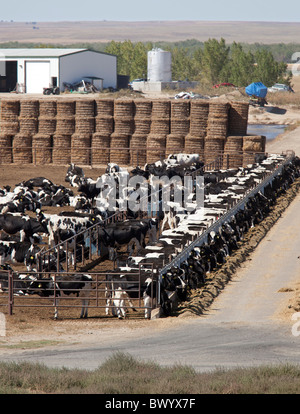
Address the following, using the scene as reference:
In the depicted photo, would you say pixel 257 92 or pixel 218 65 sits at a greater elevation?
pixel 218 65

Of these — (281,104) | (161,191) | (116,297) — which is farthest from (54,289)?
(281,104)

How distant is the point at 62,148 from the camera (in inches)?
1635

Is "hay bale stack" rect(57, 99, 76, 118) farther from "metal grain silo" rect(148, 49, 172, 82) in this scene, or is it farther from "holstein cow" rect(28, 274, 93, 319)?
"metal grain silo" rect(148, 49, 172, 82)

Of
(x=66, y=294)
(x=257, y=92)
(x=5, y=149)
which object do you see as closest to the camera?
(x=66, y=294)

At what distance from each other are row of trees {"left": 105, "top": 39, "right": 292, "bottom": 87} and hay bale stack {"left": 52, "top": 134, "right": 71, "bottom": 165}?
4826 cm

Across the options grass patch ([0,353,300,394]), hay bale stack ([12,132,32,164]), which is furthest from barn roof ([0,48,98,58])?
grass patch ([0,353,300,394])

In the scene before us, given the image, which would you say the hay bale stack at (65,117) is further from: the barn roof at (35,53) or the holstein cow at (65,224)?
the barn roof at (35,53)

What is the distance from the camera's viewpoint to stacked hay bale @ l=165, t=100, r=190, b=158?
4041 centimetres

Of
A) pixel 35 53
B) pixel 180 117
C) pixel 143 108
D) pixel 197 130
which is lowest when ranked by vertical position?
pixel 197 130

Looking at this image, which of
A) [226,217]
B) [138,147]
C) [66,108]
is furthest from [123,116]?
[226,217]

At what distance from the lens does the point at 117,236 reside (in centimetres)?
2236

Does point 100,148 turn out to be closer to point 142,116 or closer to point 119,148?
point 119,148

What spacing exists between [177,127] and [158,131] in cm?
104
